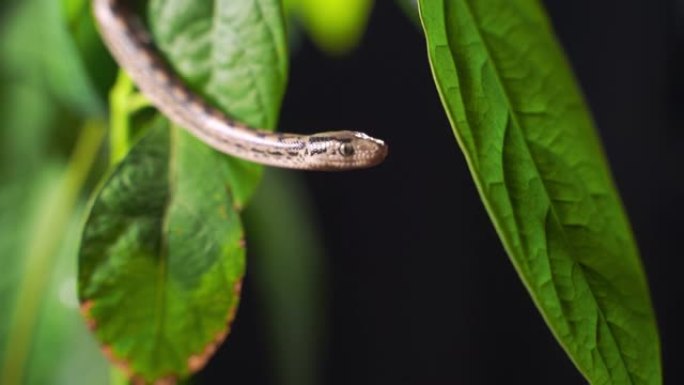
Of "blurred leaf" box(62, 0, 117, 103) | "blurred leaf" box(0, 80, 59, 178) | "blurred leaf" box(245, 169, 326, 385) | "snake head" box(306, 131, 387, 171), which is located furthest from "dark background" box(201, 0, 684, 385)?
"snake head" box(306, 131, 387, 171)

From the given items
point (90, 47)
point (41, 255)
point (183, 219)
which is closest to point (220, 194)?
point (183, 219)

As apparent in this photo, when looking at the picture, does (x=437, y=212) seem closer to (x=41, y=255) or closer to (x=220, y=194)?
(x=41, y=255)

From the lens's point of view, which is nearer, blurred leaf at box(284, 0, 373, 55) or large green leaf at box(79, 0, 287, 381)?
large green leaf at box(79, 0, 287, 381)

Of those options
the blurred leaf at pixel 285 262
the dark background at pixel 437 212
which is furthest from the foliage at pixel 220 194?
the dark background at pixel 437 212

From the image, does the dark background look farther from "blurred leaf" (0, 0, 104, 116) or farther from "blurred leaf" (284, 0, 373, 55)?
"blurred leaf" (0, 0, 104, 116)

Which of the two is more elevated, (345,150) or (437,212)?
(345,150)

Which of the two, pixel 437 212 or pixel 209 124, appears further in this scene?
pixel 437 212
